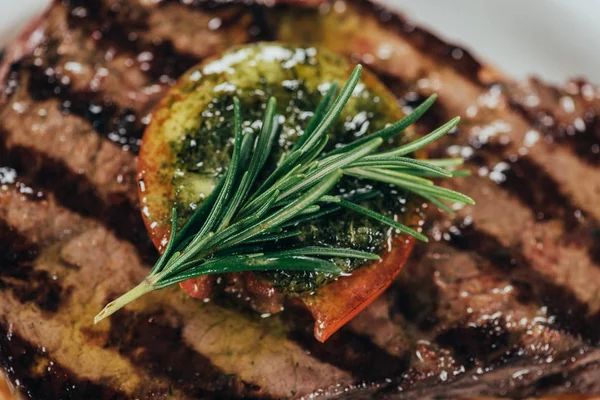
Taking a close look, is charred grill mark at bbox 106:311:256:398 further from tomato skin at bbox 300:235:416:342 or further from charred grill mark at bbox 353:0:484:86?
charred grill mark at bbox 353:0:484:86

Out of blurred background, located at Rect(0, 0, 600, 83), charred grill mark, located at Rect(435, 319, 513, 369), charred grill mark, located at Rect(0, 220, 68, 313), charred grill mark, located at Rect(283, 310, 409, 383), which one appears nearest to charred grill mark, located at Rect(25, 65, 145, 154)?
charred grill mark, located at Rect(0, 220, 68, 313)

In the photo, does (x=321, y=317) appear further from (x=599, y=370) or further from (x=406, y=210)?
(x=599, y=370)

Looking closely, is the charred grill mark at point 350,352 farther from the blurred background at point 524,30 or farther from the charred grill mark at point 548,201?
the blurred background at point 524,30

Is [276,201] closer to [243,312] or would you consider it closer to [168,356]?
[243,312]

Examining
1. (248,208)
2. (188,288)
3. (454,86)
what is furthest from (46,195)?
(454,86)

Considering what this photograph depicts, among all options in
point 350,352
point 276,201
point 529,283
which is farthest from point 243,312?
point 529,283
